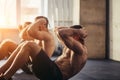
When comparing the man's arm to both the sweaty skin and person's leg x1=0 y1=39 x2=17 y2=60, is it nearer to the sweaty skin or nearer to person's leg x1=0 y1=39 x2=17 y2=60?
the sweaty skin

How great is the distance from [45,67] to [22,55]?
259mm

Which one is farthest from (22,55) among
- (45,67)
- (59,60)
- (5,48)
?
(5,48)

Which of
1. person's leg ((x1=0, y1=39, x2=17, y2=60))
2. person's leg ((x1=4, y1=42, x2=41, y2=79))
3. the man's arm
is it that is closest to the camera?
person's leg ((x1=4, y1=42, x2=41, y2=79))

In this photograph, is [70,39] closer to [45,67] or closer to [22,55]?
[45,67]

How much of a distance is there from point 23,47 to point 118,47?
15.2ft

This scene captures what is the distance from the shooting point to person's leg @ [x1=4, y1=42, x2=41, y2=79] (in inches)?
98.8

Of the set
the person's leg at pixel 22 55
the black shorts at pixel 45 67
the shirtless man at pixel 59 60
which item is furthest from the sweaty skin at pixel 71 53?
the person's leg at pixel 22 55

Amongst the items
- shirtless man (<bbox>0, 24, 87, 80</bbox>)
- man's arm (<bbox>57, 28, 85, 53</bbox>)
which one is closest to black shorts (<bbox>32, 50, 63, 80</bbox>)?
shirtless man (<bbox>0, 24, 87, 80</bbox>)

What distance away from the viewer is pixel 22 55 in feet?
8.31

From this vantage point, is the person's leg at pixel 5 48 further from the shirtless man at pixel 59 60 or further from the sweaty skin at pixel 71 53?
the sweaty skin at pixel 71 53

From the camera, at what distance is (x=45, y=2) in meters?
7.90

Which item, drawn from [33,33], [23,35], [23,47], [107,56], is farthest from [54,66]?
[107,56]

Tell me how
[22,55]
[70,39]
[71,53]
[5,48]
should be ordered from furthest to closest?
[5,48], [71,53], [70,39], [22,55]

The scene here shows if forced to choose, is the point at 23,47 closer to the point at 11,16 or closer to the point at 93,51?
the point at 93,51
